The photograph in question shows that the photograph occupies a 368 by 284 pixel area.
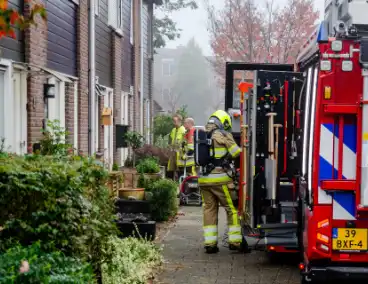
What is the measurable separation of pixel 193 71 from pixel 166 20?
3675 centimetres

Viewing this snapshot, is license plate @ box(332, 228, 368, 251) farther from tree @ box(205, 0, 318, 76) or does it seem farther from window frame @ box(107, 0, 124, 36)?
tree @ box(205, 0, 318, 76)

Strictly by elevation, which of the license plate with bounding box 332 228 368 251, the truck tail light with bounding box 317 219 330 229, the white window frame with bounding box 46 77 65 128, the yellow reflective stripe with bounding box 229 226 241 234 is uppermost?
the white window frame with bounding box 46 77 65 128

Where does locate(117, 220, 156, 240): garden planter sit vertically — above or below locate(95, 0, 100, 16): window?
below

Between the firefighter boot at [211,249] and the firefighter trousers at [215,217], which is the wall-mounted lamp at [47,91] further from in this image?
the firefighter boot at [211,249]

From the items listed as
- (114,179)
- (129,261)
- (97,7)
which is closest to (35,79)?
(114,179)

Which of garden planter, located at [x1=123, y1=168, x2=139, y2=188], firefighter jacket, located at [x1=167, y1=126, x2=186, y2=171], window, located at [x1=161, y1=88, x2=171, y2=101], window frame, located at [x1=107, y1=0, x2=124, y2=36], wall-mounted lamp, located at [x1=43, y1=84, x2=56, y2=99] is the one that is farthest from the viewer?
window, located at [x1=161, y1=88, x2=171, y2=101]

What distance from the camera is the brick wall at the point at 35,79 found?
36.5 feet

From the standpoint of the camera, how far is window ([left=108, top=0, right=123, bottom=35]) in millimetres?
18828

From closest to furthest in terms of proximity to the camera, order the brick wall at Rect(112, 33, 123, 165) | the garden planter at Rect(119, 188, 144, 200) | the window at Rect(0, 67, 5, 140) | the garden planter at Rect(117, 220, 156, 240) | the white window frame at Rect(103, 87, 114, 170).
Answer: the garden planter at Rect(117, 220, 156, 240) < the window at Rect(0, 67, 5, 140) < the garden planter at Rect(119, 188, 144, 200) < the white window frame at Rect(103, 87, 114, 170) < the brick wall at Rect(112, 33, 123, 165)

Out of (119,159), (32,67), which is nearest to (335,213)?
(32,67)

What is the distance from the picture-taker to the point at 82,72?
15094 millimetres

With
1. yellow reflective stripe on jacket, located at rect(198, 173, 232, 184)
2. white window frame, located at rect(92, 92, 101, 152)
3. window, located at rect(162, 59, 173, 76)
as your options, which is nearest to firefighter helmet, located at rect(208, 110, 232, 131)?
yellow reflective stripe on jacket, located at rect(198, 173, 232, 184)

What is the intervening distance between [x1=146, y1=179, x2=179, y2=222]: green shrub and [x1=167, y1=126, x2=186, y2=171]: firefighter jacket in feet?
11.9

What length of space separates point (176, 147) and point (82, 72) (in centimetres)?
357
